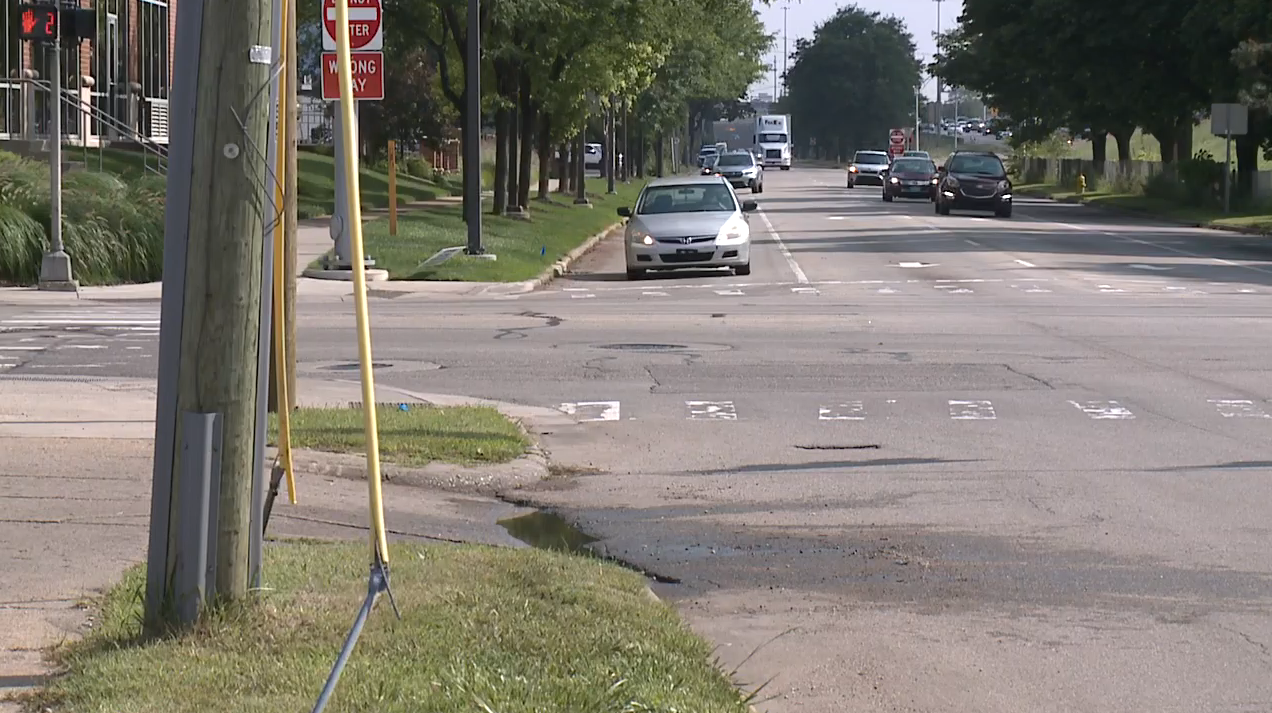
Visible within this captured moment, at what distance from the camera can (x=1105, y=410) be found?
484 inches

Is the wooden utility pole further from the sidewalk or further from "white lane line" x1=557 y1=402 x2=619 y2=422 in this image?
"white lane line" x1=557 y1=402 x2=619 y2=422

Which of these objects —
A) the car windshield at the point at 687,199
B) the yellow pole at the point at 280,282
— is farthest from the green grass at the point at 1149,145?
the yellow pole at the point at 280,282

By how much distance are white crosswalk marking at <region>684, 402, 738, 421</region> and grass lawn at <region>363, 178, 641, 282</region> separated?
11.9 meters

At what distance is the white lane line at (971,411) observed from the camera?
12039 mm

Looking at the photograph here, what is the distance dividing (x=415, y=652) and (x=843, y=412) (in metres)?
7.15

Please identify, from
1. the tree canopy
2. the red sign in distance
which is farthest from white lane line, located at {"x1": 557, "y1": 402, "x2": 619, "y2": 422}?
the tree canopy

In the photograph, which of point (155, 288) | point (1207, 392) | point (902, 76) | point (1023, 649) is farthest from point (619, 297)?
point (902, 76)

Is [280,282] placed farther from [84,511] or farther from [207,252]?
[84,511]

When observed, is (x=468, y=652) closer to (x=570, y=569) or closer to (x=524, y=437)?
(x=570, y=569)

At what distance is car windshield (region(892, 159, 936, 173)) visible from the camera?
190 feet

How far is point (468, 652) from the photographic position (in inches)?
219

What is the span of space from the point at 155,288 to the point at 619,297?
19.1ft

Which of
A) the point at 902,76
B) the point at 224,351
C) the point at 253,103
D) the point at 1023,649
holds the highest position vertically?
the point at 902,76

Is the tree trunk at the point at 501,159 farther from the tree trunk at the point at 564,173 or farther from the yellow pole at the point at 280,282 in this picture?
the yellow pole at the point at 280,282
